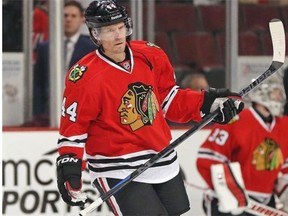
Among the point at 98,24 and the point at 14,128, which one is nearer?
the point at 98,24

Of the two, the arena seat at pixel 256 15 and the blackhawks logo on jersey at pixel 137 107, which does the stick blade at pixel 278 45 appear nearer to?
the blackhawks logo on jersey at pixel 137 107

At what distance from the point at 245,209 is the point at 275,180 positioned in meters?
0.21

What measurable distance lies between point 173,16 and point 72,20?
538 mm

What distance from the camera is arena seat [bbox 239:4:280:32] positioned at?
603 centimetres

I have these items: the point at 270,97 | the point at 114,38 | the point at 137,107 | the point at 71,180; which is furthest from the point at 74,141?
the point at 270,97

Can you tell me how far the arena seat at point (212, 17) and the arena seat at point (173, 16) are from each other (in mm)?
51

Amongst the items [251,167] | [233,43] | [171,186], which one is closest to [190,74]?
[233,43]

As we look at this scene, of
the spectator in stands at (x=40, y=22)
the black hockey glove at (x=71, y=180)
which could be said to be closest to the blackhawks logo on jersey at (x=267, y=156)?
the spectator in stands at (x=40, y=22)

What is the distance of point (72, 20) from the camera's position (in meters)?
5.77

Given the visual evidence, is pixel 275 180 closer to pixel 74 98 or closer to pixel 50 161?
pixel 50 161

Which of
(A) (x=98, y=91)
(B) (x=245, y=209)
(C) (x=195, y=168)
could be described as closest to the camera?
(A) (x=98, y=91)

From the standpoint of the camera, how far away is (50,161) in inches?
225

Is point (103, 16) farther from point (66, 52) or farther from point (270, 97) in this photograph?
point (66, 52)

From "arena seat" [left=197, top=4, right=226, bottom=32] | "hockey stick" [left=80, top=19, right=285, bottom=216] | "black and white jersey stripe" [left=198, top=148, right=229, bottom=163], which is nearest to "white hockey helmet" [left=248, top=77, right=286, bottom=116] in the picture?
"black and white jersey stripe" [left=198, top=148, right=229, bottom=163]
